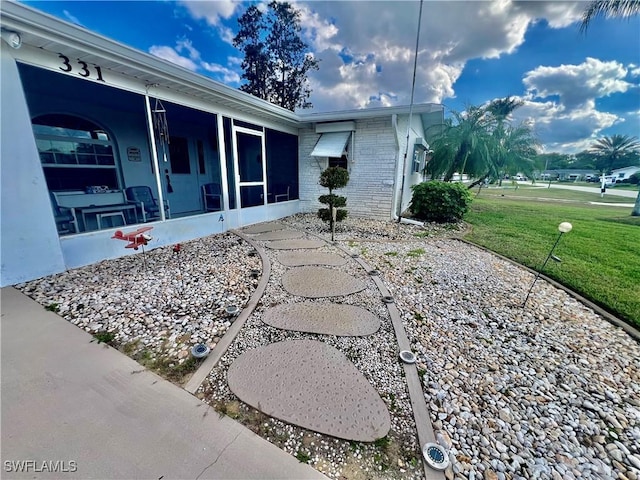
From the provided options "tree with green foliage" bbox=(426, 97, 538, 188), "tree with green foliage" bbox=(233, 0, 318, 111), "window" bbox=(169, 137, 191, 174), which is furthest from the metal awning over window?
"tree with green foliage" bbox=(233, 0, 318, 111)

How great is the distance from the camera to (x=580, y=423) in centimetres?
183

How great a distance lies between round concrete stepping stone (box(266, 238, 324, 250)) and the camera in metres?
5.61

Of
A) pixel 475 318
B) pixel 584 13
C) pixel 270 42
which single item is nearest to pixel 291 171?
pixel 475 318

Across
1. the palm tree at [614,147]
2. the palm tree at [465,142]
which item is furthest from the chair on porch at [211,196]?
the palm tree at [614,147]

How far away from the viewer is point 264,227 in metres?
7.40

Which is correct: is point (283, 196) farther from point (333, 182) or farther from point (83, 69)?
point (83, 69)

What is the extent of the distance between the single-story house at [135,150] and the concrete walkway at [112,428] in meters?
2.45

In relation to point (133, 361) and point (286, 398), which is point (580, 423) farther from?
point (133, 361)

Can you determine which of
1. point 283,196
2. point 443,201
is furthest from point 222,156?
point 443,201

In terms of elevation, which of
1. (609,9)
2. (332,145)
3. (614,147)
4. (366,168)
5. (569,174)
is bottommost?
(366,168)

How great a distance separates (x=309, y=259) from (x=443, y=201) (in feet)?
19.0

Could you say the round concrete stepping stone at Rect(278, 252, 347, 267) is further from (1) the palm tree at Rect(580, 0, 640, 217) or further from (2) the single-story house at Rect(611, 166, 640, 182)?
(2) the single-story house at Rect(611, 166, 640, 182)

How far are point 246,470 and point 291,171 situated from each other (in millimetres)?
9354

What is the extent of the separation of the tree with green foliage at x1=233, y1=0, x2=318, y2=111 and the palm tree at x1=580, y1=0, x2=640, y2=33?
13581 mm
